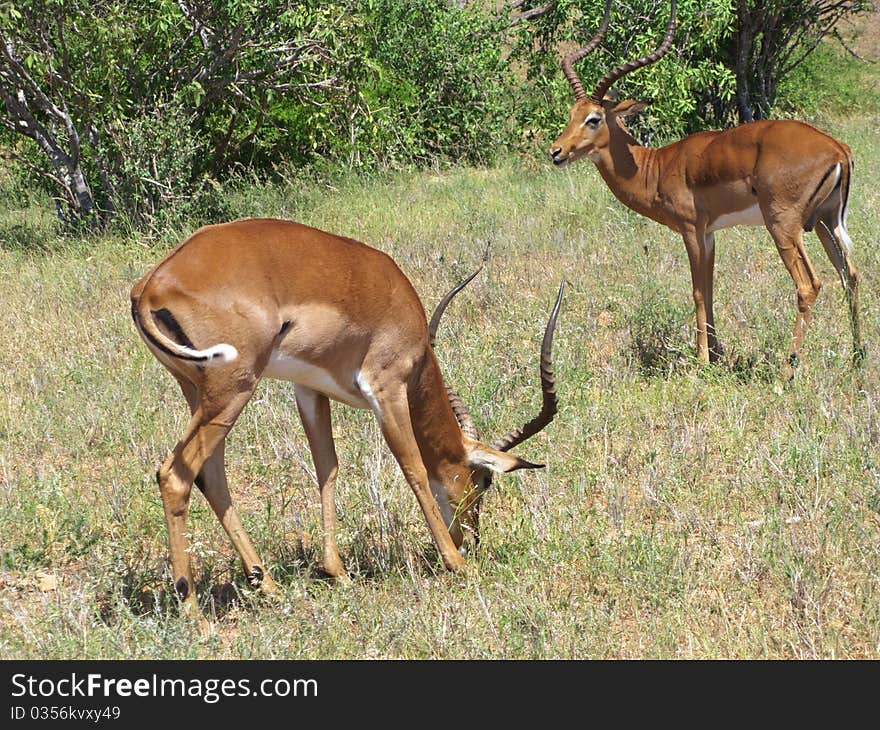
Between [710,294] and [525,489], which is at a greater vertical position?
[710,294]

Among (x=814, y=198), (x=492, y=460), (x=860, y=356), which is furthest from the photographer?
(x=814, y=198)

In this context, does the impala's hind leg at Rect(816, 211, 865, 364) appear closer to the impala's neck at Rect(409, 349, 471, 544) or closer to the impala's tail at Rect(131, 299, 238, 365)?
the impala's neck at Rect(409, 349, 471, 544)

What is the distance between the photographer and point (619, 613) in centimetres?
377

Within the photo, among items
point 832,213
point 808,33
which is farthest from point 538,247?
point 808,33

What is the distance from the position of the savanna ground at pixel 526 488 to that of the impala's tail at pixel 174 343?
711mm

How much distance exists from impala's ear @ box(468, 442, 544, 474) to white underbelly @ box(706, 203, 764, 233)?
2.75 metres

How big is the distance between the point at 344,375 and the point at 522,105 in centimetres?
953

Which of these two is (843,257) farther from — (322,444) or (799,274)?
(322,444)

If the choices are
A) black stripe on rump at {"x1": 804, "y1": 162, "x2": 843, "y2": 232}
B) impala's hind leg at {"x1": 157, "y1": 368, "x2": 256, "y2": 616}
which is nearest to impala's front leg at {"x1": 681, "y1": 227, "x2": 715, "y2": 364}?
black stripe on rump at {"x1": 804, "y1": 162, "x2": 843, "y2": 232}

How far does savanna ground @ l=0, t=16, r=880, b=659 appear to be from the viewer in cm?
361

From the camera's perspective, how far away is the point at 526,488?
15.5ft

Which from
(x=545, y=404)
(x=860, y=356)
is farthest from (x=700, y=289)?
(x=545, y=404)

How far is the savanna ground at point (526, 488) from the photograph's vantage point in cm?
361

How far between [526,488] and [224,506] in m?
1.36
